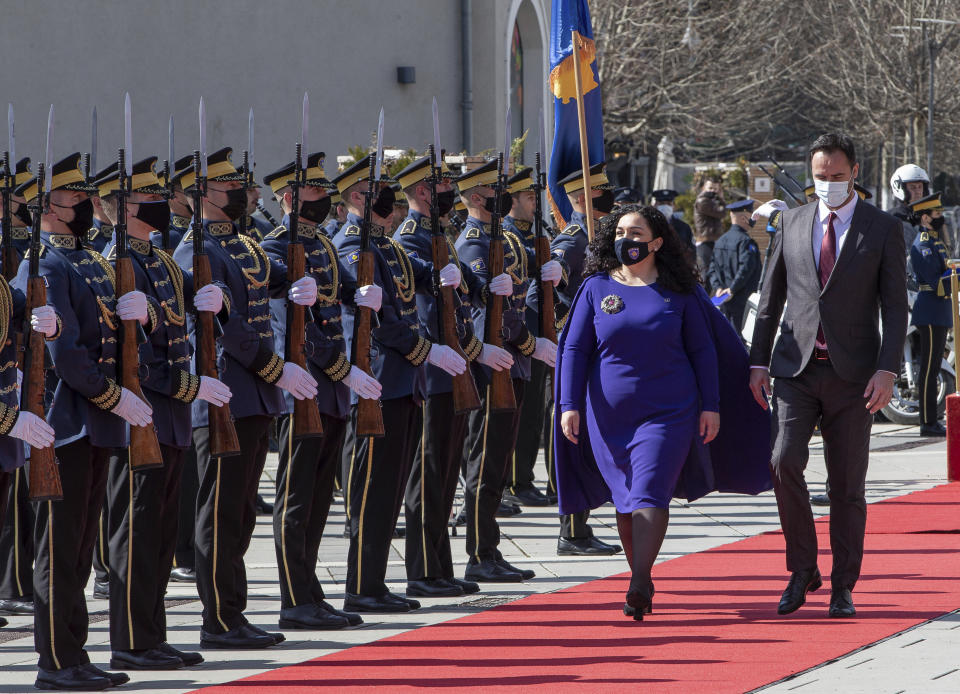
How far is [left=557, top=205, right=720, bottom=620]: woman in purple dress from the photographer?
7.00 metres

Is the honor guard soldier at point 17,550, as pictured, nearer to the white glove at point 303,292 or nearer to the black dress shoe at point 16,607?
the black dress shoe at point 16,607

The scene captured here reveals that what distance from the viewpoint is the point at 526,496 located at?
36.0 feet

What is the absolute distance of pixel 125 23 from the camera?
16.9m

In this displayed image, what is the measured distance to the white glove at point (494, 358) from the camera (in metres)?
8.59

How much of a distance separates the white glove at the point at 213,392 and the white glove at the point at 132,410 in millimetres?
411

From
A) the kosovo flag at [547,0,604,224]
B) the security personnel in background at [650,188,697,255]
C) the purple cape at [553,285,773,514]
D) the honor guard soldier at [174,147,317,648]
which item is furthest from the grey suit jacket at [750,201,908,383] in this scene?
the security personnel in background at [650,188,697,255]

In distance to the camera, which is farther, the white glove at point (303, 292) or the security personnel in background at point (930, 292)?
the security personnel in background at point (930, 292)

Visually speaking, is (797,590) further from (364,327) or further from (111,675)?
(111,675)

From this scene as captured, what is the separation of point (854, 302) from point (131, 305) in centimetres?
292

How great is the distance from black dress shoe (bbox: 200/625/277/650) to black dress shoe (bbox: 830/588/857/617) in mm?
2313

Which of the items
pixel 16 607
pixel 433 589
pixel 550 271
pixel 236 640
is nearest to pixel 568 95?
pixel 550 271

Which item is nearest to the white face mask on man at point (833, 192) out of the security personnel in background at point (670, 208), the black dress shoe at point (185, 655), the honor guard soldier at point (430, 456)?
the honor guard soldier at point (430, 456)

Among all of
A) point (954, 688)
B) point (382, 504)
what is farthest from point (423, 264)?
point (954, 688)

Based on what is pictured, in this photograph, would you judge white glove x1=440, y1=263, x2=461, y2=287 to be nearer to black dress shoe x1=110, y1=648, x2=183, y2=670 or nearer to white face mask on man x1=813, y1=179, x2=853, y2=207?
white face mask on man x1=813, y1=179, x2=853, y2=207
